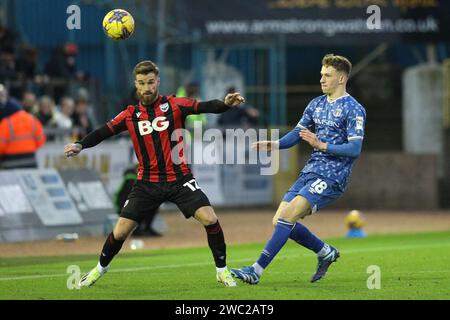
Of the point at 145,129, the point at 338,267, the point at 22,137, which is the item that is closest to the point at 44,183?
the point at 22,137

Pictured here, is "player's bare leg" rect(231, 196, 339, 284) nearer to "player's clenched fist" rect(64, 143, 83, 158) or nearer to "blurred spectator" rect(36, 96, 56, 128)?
"player's clenched fist" rect(64, 143, 83, 158)

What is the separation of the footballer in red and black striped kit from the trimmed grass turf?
0.45m

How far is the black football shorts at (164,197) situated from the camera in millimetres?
11758

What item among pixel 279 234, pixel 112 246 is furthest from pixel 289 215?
pixel 112 246

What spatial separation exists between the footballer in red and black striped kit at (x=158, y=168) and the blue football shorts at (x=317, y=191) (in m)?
0.90

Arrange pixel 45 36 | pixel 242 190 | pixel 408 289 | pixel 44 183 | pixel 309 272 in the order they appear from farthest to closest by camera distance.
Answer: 1. pixel 45 36
2. pixel 242 190
3. pixel 44 183
4. pixel 309 272
5. pixel 408 289

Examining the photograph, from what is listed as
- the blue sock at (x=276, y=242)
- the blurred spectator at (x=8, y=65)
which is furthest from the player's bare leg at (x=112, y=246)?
the blurred spectator at (x=8, y=65)

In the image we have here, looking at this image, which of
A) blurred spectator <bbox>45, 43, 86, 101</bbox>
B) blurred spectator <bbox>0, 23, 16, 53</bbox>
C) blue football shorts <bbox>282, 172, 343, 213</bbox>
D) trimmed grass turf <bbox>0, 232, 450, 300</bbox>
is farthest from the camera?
blurred spectator <bbox>45, 43, 86, 101</bbox>

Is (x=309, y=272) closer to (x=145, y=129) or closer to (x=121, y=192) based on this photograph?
(x=145, y=129)

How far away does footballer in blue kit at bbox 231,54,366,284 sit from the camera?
11742 millimetres

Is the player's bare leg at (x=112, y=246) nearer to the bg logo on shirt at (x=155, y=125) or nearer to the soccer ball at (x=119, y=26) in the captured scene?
the bg logo on shirt at (x=155, y=125)

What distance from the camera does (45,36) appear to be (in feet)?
96.6

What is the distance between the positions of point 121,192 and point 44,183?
1.28 m

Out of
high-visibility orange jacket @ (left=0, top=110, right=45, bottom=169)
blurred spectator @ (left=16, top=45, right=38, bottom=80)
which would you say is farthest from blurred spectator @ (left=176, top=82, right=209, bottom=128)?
high-visibility orange jacket @ (left=0, top=110, right=45, bottom=169)
